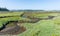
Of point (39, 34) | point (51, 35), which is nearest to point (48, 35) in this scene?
point (51, 35)

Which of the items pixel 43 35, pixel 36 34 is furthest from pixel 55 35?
pixel 36 34

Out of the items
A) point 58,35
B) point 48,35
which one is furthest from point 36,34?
point 58,35

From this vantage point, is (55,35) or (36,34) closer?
(55,35)

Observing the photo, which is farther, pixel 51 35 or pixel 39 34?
pixel 39 34

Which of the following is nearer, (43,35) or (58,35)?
(58,35)

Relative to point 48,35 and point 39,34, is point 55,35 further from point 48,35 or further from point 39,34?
point 39,34

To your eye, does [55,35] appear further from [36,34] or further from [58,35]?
[36,34]

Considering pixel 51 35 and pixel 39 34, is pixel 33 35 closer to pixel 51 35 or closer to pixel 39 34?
pixel 39 34
